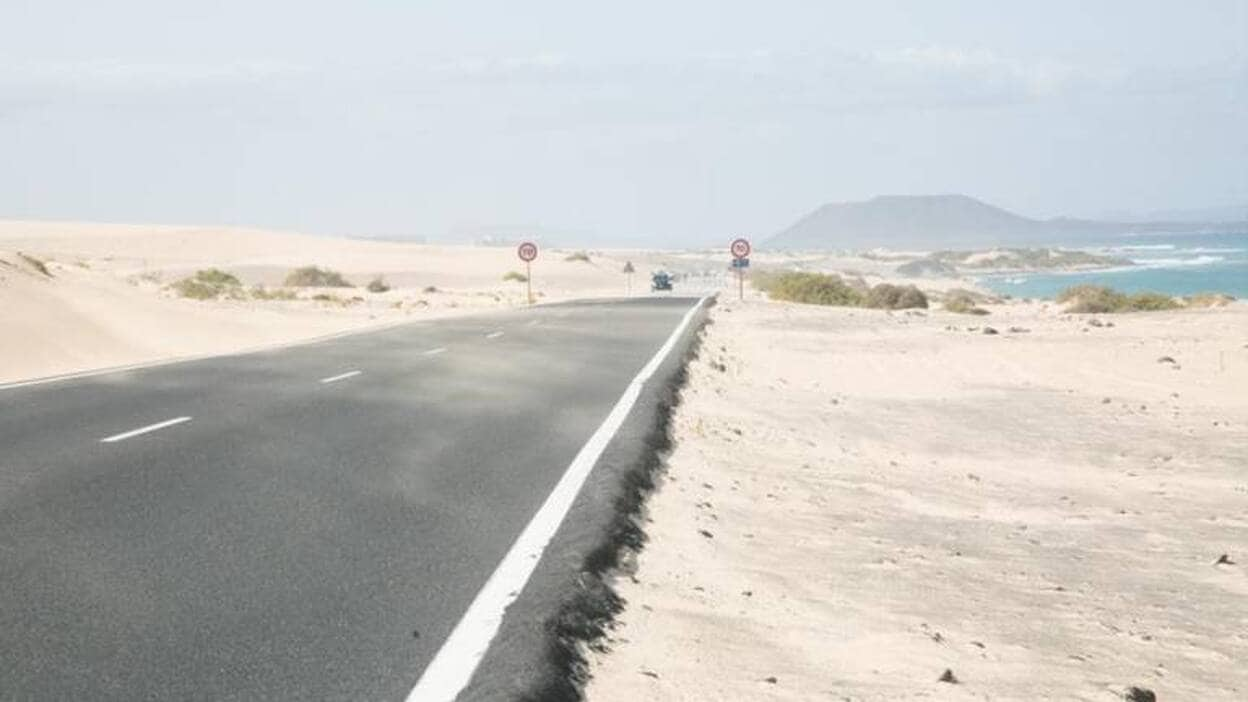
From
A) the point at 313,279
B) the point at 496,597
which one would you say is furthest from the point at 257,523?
the point at 313,279

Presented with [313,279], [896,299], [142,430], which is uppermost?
[142,430]

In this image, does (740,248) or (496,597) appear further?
(740,248)

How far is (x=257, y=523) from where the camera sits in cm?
781

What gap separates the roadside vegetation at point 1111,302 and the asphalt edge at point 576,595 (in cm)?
3738

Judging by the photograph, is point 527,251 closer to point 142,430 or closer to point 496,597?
point 142,430

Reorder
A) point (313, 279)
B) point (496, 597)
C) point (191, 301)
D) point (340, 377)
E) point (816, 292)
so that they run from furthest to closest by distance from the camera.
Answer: point (313, 279)
point (816, 292)
point (191, 301)
point (340, 377)
point (496, 597)

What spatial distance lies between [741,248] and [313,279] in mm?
34702

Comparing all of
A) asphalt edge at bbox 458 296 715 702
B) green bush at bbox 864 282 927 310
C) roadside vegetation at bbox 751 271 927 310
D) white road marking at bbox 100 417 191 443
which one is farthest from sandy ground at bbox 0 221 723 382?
asphalt edge at bbox 458 296 715 702

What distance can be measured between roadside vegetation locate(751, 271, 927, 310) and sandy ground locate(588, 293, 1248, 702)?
33.6 meters

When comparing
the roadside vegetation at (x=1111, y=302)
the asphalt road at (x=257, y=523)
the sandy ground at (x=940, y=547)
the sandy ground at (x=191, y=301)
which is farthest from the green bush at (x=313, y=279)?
the asphalt road at (x=257, y=523)

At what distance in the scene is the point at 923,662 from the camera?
19.2ft

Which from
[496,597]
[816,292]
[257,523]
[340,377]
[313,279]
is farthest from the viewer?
[313,279]

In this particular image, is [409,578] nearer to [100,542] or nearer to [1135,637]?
[100,542]

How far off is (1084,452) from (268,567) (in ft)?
33.6
